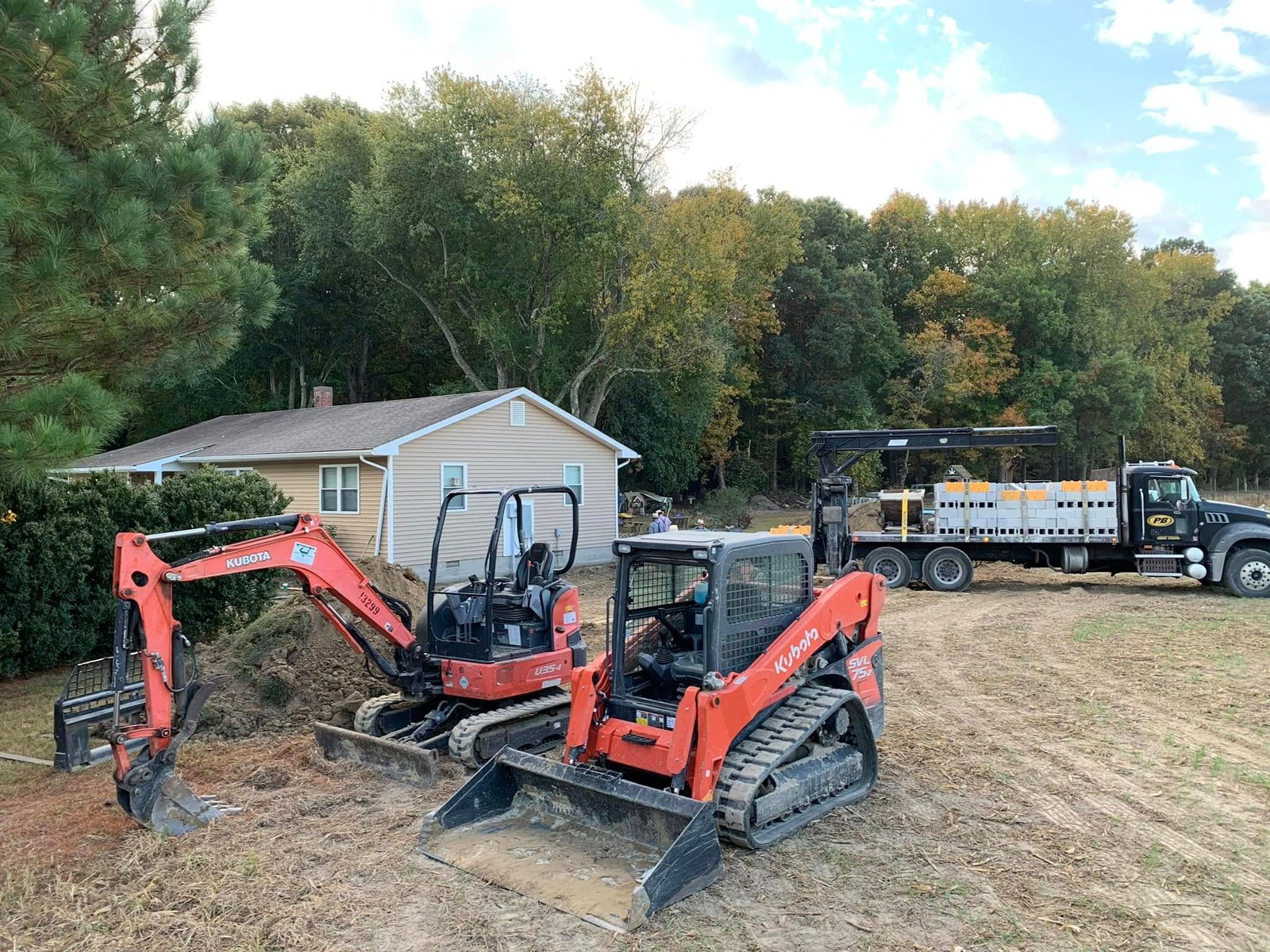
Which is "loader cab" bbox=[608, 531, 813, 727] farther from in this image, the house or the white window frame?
the white window frame

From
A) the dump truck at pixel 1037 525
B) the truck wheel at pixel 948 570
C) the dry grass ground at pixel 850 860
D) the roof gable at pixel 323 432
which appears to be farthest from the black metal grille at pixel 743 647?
the roof gable at pixel 323 432

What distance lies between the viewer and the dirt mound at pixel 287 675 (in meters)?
8.77

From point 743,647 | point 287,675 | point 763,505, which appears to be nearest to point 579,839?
point 743,647

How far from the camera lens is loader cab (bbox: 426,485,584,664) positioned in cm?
785

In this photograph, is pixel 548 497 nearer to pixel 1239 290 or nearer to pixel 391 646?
pixel 391 646

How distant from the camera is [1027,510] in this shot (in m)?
17.2

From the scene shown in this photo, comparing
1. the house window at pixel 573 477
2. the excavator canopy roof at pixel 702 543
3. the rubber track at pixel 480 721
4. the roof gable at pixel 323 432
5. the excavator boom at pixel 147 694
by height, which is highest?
the roof gable at pixel 323 432

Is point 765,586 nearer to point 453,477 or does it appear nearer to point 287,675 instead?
point 287,675

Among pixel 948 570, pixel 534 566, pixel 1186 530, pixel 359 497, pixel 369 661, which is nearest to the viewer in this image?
pixel 534 566

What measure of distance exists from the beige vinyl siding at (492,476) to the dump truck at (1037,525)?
18.8ft

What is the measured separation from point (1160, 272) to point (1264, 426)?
12327 mm

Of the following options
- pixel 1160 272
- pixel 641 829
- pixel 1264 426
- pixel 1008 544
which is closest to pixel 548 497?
pixel 1008 544

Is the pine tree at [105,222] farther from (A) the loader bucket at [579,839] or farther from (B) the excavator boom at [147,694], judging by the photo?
(A) the loader bucket at [579,839]

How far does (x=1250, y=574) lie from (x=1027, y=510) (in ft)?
12.4
